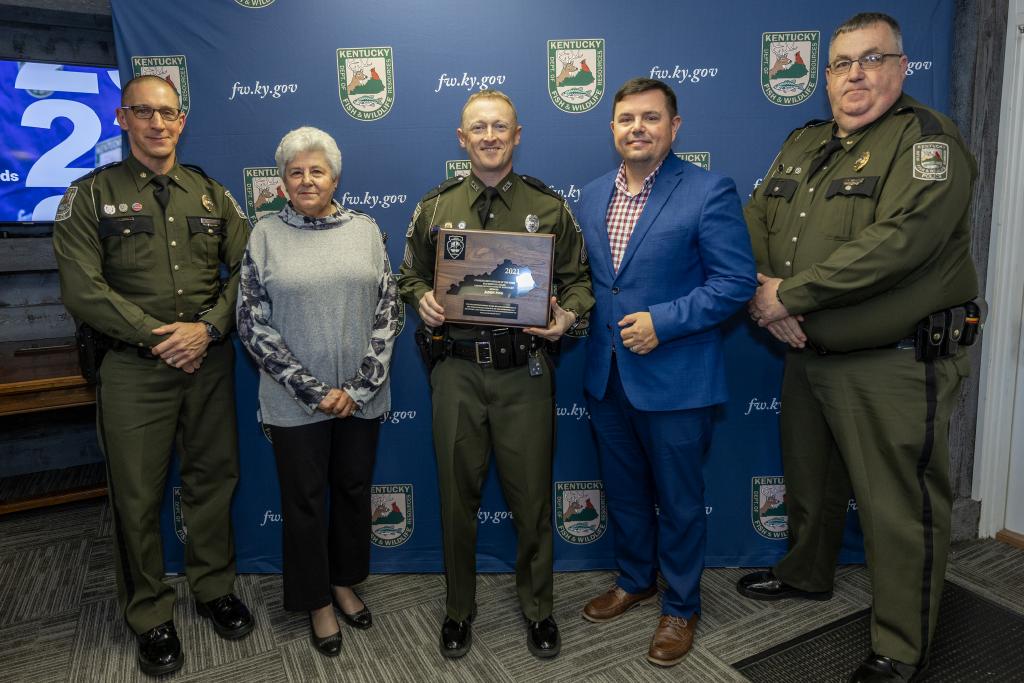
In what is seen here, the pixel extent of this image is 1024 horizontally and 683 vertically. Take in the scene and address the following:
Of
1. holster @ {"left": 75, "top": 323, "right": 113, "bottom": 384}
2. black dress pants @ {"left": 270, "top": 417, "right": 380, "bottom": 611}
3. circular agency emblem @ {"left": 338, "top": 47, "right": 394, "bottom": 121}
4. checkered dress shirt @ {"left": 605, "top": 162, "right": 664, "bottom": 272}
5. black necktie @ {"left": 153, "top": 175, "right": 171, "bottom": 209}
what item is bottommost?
black dress pants @ {"left": 270, "top": 417, "right": 380, "bottom": 611}

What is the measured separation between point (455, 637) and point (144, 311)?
5.24 ft

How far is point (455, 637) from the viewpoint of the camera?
7.67 ft

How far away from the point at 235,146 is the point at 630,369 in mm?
1854

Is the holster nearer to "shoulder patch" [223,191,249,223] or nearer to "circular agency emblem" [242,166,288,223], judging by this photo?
"shoulder patch" [223,191,249,223]

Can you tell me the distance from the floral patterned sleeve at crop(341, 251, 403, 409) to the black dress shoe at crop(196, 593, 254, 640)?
1024 millimetres

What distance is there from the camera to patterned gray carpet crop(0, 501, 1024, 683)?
88.8 inches

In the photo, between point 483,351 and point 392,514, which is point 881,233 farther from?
point 392,514

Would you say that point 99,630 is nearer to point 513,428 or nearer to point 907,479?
point 513,428

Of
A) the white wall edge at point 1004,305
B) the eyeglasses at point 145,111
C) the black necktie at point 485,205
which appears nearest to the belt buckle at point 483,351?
the black necktie at point 485,205

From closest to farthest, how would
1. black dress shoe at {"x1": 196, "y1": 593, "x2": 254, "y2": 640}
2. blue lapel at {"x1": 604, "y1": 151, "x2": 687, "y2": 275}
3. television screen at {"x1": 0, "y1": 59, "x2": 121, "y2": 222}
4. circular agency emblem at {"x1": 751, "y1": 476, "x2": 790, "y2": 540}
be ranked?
blue lapel at {"x1": 604, "y1": 151, "x2": 687, "y2": 275} → black dress shoe at {"x1": 196, "y1": 593, "x2": 254, "y2": 640} → circular agency emblem at {"x1": 751, "y1": 476, "x2": 790, "y2": 540} → television screen at {"x1": 0, "y1": 59, "x2": 121, "y2": 222}

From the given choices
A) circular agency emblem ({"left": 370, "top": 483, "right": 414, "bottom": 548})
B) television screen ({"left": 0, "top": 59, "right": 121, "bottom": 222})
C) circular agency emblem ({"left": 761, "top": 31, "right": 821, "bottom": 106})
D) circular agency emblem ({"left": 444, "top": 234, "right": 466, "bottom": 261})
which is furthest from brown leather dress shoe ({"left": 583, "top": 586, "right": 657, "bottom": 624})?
television screen ({"left": 0, "top": 59, "right": 121, "bottom": 222})

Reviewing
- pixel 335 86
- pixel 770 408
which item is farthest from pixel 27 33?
pixel 770 408

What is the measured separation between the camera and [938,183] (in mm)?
1902

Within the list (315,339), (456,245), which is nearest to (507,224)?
(456,245)
